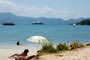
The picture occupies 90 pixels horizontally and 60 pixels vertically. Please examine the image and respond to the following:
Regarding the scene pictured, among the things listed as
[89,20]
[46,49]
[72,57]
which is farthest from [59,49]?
[89,20]

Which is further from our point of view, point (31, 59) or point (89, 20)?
point (89, 20)

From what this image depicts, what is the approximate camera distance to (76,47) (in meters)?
18.2

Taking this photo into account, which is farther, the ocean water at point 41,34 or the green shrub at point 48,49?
the ocean water at point 41,34

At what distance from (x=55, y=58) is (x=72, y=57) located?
89 cm

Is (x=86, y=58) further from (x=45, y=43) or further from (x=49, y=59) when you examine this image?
(x=45, y=43)

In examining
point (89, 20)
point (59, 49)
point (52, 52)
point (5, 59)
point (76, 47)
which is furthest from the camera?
point (89, 20)

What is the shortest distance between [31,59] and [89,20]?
7173 inches

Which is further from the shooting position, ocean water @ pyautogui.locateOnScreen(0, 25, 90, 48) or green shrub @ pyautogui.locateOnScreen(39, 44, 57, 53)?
ocean water @ pyautogui.locateOnScreen(0, 25, 90, 48)

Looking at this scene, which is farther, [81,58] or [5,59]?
[5,59]

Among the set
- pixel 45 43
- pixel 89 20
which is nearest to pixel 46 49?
pixel 45 43

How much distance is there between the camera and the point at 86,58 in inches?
522

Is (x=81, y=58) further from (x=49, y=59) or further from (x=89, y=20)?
(x=89, y=20)

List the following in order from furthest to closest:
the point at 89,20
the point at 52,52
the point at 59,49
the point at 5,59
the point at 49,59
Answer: the point at 89,20
the point at 59,49
the point at 52,52
the point at 5,59
the point at 49,59

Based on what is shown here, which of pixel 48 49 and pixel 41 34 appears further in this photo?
pixel 41 34
